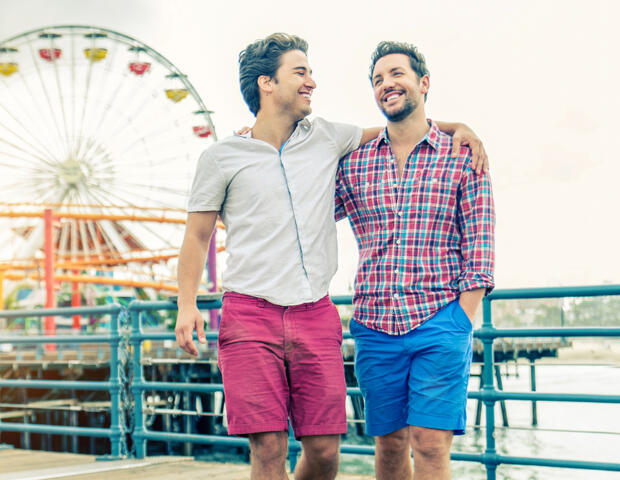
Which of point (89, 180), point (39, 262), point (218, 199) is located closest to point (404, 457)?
point (218, 199)

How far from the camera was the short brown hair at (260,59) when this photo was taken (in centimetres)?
278

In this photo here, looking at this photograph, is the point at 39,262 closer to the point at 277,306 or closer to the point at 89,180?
the point at 89,180

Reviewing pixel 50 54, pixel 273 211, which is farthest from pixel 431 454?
pixel 50 54

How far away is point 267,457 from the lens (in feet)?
8.43

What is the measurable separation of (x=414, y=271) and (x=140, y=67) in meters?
24.9

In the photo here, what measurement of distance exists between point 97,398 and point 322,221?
945 inches

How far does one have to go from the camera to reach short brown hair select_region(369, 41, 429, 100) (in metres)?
2.77

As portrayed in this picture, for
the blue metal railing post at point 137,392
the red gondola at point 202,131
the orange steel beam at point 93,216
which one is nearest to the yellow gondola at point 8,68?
the orange steel beam at point 93,216

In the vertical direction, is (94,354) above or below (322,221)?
below

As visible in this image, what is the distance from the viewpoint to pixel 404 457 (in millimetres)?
2783

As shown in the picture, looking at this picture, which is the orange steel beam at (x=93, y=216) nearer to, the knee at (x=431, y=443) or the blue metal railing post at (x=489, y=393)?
the blue metal railing post at (x=489, y=393)

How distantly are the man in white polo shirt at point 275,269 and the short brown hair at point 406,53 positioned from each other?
9.5 inches

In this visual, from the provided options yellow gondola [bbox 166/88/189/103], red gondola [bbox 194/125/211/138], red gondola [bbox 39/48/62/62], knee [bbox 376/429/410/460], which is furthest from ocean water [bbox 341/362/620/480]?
red gondola [bbox 39/48/62/62]

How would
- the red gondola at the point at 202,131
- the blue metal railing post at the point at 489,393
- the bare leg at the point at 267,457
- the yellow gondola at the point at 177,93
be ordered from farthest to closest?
the red gondola at the point at 202,131 → the yellow gondola at the point at 177,93 → the blue metal railing post at the point at 489,393 → the bare leg at the point at 267,457
